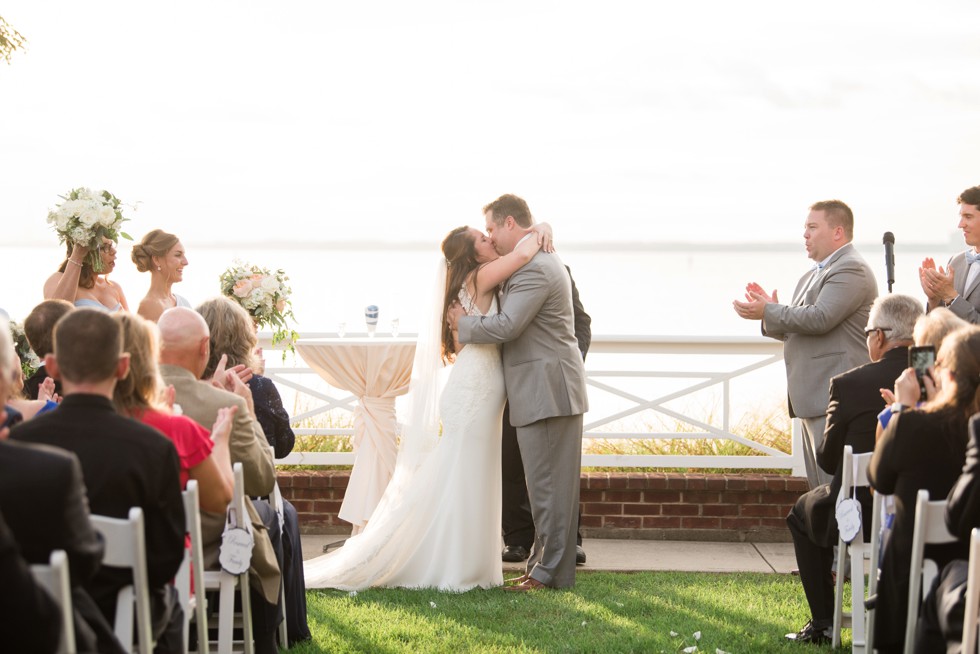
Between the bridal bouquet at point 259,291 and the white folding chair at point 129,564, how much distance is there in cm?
362

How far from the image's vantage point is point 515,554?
23.5 feet

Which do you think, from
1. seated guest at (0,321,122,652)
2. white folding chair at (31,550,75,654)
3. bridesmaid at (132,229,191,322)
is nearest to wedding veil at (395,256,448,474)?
bridesmaid at (132,229,191,322)

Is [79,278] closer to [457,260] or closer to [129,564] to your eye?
[457,260]

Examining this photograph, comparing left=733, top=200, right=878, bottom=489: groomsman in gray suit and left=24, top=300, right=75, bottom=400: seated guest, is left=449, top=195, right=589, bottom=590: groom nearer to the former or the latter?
left=733, top=200, right=878, bottom=489: groomsman in gray suit

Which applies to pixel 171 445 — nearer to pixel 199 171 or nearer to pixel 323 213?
pixel 199 171

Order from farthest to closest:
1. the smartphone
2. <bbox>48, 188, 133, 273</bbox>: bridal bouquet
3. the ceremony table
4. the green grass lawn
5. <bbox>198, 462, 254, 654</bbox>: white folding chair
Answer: the ceremony table, <bbox>48, 188, 133, 273</bbox>: bridal bouquet, the green grass lawn, <bbox>198, 462, 254, 654</bbox>: white folding chair, the smartphone

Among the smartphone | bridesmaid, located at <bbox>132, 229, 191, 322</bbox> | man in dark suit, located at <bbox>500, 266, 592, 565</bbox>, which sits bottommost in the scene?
man in dark suit, located at <bbox>500, 266, 592, 565</bbox>

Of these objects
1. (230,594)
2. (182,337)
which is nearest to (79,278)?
(182,337)

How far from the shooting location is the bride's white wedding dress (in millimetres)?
6293

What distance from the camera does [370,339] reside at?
7.46 meters

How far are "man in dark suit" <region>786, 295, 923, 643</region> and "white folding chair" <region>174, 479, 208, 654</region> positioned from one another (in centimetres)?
264

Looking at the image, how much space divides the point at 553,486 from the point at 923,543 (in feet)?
9.52

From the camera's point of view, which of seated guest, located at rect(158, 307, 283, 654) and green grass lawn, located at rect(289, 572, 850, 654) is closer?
seated guest, located at rect(158, 307, 283, 654)

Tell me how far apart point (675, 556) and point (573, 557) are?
1.14 metres
